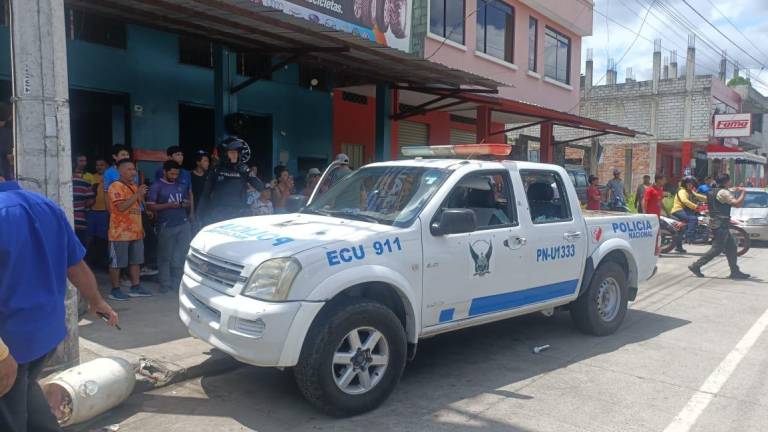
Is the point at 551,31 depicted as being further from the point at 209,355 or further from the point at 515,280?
the point at 209,355

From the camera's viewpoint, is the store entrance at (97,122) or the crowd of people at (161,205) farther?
the store entrance at (97,122)

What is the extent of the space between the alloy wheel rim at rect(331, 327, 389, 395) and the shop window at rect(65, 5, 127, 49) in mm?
6854

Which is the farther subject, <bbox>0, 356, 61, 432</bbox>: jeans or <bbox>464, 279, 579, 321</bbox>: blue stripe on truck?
<bbox>464, 279, 579, 321</bbox>: blue stripe on truck

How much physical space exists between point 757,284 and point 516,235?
261 inches

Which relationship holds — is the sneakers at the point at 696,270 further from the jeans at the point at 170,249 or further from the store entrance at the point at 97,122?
the store entrance at the point at 97,122

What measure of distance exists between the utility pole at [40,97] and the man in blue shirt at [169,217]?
2770 millimetres


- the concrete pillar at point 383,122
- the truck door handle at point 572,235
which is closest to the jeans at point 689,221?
the concrete pillar at point 383,122

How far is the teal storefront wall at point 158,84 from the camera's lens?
8.84 metres

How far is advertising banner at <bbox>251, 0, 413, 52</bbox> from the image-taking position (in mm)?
10680

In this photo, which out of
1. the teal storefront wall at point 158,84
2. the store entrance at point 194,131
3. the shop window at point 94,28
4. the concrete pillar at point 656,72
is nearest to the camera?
the shop window at point 94,28

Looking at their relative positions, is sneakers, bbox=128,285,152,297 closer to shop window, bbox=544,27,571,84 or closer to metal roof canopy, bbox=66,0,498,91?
metal roof canopy, bbox=66,0,498,91

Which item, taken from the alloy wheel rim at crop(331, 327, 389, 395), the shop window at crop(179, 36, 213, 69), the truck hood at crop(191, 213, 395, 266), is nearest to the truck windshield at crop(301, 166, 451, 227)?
the truck hood at crop(191, 213, 395, 266)

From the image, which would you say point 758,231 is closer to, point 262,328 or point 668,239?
point 668,239

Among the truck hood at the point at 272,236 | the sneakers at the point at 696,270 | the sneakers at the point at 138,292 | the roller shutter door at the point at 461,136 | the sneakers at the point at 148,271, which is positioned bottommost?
the sneakers at the point at 696,270
